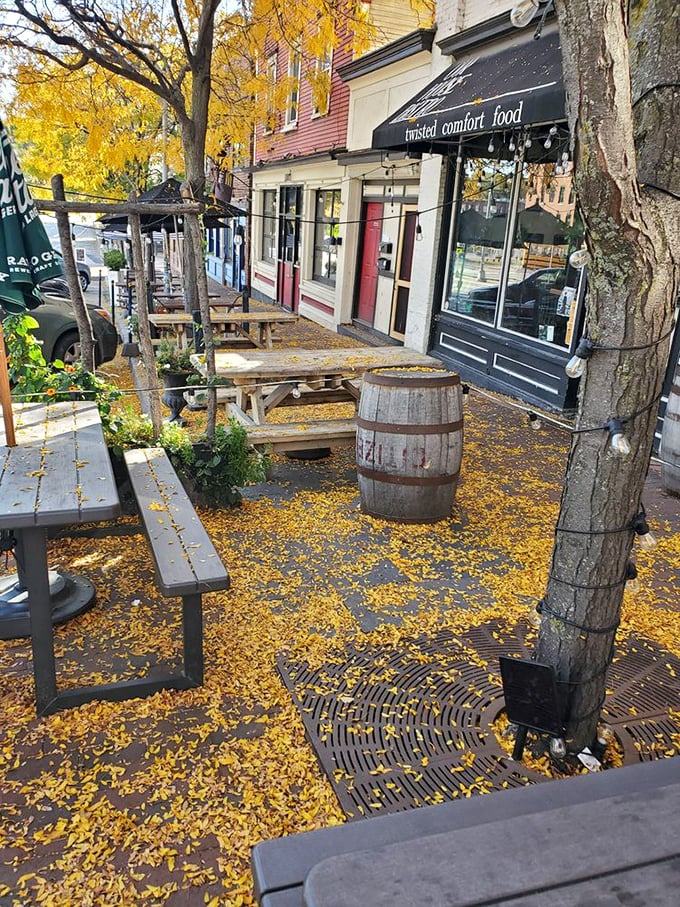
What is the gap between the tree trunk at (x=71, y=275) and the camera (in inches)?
189

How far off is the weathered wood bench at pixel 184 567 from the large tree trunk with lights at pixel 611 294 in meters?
1.48

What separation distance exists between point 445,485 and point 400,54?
8.94m

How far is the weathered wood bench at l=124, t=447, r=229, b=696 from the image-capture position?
3104mm

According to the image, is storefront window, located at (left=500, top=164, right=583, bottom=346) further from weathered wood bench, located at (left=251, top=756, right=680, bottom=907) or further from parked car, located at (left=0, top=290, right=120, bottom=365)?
weathered wood bench, located at (left=251, top=756, right=680, bottom=907)

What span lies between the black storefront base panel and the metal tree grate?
517cm

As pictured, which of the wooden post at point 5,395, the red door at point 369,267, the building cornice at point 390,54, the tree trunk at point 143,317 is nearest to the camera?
the wooden post at point 5,395

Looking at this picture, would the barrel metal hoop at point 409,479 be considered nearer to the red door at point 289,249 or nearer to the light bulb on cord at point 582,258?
the light bulb on cord at point 582,258

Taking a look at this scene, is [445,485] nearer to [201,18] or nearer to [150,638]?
[150,638]

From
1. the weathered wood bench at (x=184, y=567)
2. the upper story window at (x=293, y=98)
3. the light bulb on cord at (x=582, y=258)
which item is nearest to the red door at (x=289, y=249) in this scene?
the upper story window at (x=293, y=98)

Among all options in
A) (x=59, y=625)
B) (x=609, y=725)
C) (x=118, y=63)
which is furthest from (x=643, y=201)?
(x=118, y=63)

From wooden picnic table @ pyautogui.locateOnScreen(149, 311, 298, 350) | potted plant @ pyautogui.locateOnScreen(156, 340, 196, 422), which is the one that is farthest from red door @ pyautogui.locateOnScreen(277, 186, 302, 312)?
potted plant @ pyautogui.locateOnScreen(156, 340, 196, 422)

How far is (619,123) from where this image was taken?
6.93ft

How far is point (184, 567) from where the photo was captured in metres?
3.21

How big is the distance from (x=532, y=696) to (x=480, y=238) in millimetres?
8439
